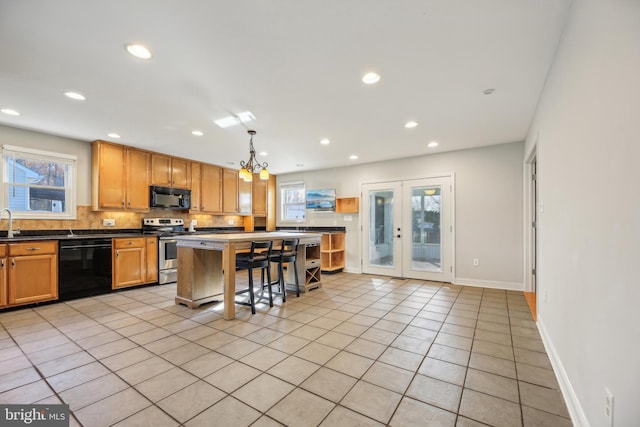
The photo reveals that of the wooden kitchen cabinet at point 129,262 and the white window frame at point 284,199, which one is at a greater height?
the white window frame at point 284,199

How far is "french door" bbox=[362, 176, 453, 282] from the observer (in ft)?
16.9

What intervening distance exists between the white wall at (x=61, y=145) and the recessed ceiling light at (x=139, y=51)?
3.32 m

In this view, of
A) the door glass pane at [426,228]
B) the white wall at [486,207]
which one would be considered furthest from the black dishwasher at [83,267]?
the white wall at [486,207]

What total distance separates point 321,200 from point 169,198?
129 inches

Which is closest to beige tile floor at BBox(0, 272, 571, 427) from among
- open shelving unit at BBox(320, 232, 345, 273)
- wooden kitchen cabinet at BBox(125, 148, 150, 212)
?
wooden kitchen cabinet at BBox(125, 148, 150, 212)

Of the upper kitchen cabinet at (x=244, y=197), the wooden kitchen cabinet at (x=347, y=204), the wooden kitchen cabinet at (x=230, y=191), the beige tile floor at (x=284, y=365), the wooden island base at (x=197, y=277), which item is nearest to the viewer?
the beige tile floor at (x=284, y=365)

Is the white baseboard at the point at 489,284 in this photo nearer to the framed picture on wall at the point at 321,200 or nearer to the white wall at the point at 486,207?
the white wall at the point at 486,207

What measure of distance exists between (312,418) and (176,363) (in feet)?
4.19

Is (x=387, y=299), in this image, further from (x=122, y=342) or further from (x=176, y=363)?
(x=122, y=342)

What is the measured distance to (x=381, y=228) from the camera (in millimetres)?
5883

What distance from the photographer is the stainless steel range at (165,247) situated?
195 inches

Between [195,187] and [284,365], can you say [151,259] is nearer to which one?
[195,187]

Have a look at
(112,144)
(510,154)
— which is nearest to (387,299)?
(510,154)

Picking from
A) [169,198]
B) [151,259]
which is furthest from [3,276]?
[169,198]
